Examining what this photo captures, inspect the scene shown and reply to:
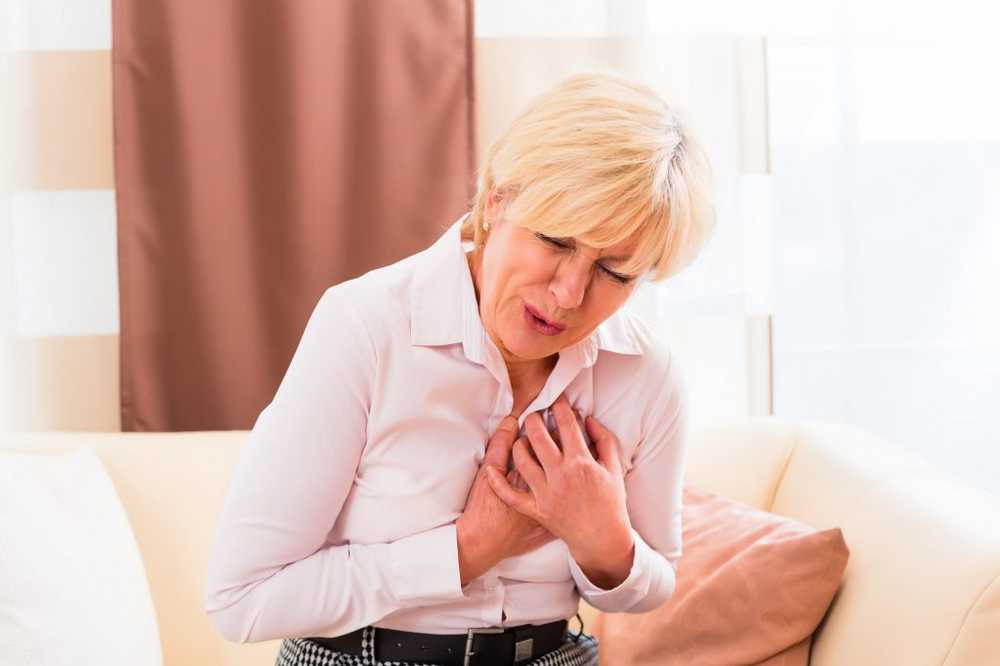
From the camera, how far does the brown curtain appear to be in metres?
2.46

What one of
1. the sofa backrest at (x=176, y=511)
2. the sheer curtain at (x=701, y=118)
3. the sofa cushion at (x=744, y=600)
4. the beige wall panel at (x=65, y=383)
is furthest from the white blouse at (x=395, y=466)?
the beige wall panel at (x=65, y=383)

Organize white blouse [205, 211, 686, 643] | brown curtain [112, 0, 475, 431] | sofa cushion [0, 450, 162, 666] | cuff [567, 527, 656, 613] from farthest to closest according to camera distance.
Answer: brown curtain [112, 0, 475, 431]
sofa cushion [0, 450, 162, 666]
cuff [567, 527, 656, 613]
white blouse [205, 211, 686, 643]

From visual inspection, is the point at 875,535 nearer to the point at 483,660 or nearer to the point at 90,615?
the point at 483,660

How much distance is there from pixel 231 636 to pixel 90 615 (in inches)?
19.2

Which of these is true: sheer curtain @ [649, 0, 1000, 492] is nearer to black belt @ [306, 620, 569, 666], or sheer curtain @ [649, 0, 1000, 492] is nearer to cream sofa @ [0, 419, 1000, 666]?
cream sofa @ [0, 419, 1000, 666]

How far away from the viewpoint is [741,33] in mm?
2633

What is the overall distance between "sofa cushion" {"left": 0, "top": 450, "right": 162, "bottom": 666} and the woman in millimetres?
453

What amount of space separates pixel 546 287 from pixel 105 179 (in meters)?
1.62

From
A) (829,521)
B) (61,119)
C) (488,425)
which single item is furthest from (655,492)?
(61,119)

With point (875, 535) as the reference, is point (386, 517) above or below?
above

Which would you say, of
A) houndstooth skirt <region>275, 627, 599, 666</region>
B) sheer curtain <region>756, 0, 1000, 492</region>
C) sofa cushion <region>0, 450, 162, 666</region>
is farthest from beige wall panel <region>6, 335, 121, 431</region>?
sheer curtain <region>756, 0, 1000, 492</region>

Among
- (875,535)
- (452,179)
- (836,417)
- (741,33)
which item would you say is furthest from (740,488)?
(741,33)

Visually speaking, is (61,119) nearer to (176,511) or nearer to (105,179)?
(105,179)

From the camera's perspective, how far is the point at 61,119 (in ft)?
8.20
